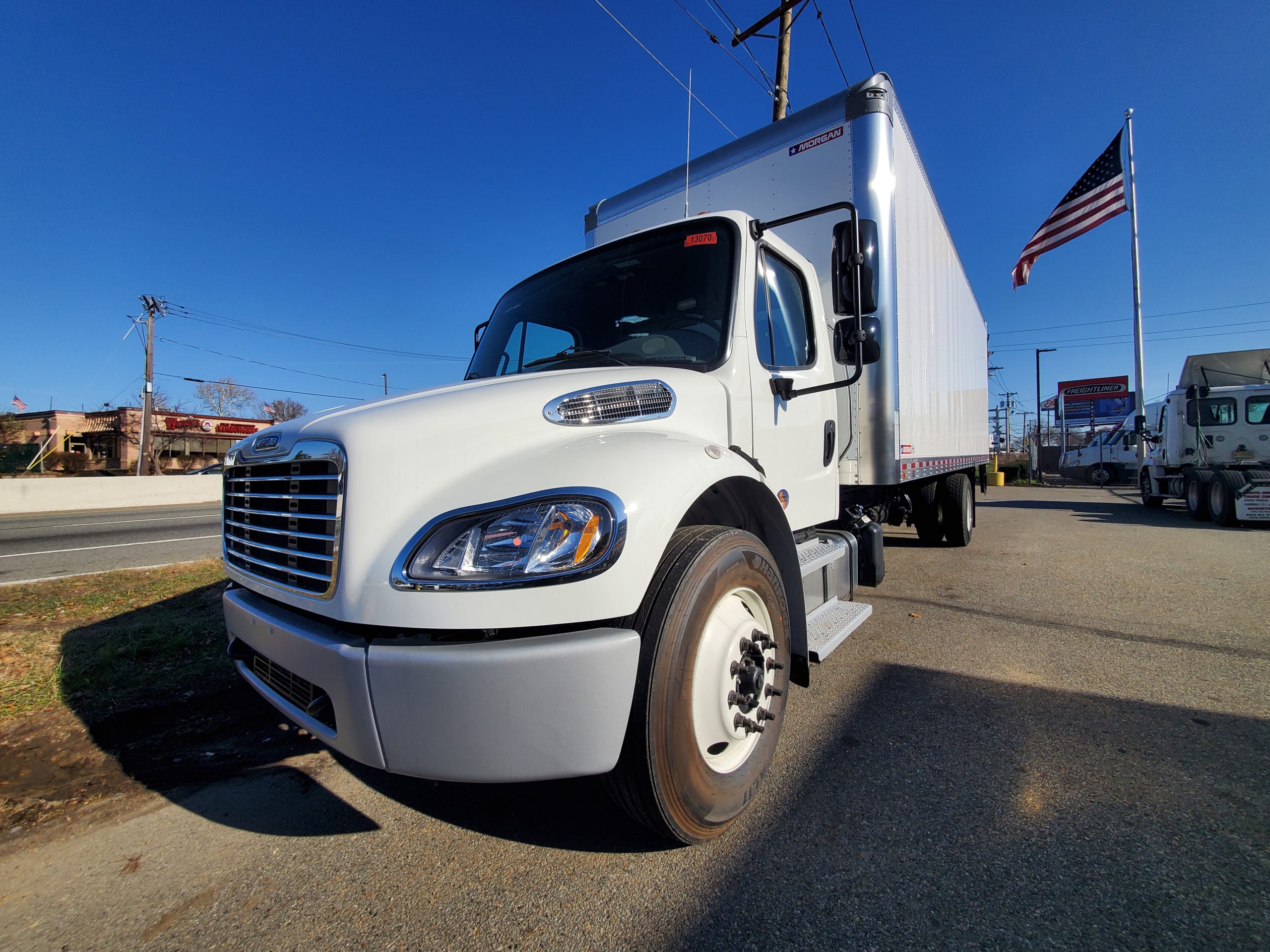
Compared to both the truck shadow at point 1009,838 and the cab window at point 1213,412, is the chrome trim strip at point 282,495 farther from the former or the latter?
the cab window at point 1213,412

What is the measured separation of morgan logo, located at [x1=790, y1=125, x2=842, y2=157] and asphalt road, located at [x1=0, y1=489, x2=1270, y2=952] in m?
3.52

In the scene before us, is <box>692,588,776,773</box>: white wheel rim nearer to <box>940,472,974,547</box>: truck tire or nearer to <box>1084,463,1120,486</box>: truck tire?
<box>940,472,974,547</box>: truck tire

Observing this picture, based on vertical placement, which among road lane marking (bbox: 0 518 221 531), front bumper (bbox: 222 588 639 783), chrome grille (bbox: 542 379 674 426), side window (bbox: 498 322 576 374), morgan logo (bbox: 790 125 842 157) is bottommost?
road lane marking (bbox: 0 518 221 531)

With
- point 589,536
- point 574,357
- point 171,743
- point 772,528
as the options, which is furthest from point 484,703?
point 171,743

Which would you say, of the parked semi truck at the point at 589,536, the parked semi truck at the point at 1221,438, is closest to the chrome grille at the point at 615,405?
the parked semi truck at the point at 589,536

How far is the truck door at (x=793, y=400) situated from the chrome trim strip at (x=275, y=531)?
5.98 feet

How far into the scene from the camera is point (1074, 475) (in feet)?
117

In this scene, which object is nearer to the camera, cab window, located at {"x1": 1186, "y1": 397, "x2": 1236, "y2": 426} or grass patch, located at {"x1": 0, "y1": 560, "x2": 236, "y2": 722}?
grass patch, located at {"x1": 0, "y1": 560, "x2": 236, "y2": 722}

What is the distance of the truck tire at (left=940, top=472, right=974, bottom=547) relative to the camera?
804 cm

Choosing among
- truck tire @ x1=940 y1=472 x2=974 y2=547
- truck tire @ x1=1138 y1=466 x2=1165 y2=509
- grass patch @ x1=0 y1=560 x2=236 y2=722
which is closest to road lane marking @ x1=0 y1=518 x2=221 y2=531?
grass patch @ x1=0 y1=560 x2=236 y2=722

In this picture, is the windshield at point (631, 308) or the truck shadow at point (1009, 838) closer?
the truck shadow at point (1009, 838)

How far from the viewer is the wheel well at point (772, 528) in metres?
2.50

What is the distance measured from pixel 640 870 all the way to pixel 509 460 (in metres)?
1.35

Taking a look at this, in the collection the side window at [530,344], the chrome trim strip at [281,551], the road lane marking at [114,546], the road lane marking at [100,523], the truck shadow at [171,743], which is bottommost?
the truck shadow at [171,743]
